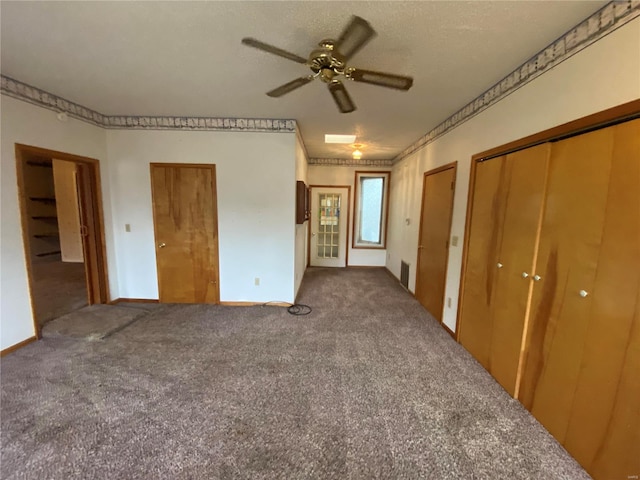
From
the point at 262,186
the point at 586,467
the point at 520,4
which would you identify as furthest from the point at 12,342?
the point at 520,4

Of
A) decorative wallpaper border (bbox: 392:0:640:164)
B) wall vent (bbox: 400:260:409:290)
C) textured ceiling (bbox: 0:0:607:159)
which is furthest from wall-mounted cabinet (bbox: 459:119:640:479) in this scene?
wall vent (bbox: 400:260:409:290)

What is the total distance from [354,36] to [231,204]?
2.57 meters

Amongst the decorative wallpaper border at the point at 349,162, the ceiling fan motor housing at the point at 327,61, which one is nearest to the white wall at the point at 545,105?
the ceiling fan motor housing at the point at 327,61

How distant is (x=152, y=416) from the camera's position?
1.65 metres

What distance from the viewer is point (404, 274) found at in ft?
14.8

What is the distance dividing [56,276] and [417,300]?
20.8 feet

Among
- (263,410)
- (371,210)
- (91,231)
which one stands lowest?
(263,410)

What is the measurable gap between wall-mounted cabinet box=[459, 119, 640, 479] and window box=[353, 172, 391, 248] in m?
3.62

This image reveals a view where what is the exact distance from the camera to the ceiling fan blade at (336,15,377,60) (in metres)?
1.22

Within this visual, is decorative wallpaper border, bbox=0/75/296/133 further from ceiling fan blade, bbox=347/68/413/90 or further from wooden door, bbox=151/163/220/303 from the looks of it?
ceiling fan blade, bbox=347/68/413/90

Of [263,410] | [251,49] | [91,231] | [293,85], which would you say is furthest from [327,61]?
[91,231]

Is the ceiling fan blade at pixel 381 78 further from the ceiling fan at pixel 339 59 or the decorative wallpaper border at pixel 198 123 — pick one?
the decorative wallpaper border at pixel 198 123

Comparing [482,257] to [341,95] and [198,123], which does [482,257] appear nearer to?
[341,95]

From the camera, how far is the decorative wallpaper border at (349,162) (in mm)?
5635
